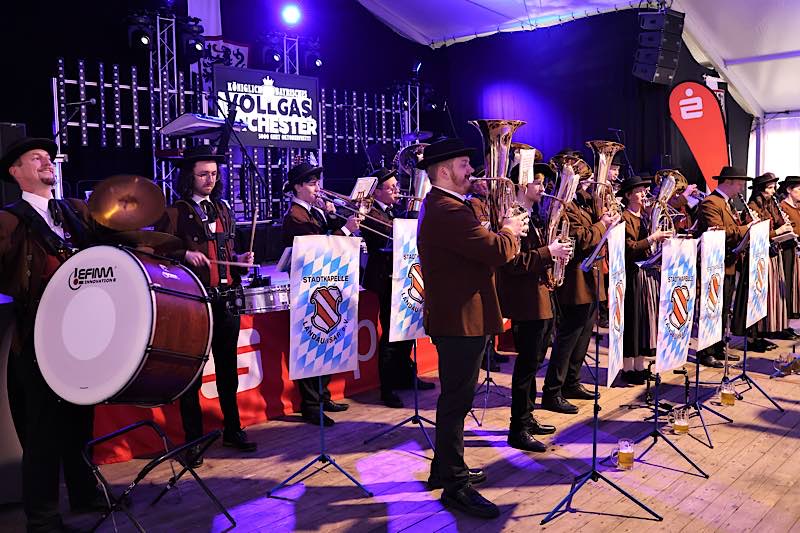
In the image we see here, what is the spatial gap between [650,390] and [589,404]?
0.67 metres

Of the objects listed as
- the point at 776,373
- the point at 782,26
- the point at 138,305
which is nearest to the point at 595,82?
the point at 782,26

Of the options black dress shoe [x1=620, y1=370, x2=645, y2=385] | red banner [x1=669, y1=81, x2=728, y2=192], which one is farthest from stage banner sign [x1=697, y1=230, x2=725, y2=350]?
red banner [x1=669, y1=81, x2=728, y2=192]

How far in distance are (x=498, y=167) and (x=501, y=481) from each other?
1811 mm

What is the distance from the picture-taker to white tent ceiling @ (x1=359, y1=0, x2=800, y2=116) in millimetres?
12109

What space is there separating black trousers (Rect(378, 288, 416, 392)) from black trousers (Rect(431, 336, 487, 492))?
1.98m

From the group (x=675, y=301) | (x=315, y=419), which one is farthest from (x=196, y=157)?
(x=675, y=301)

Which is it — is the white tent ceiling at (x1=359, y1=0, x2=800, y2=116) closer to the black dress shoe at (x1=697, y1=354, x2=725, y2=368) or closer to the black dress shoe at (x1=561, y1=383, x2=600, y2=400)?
the black dress shoe at (x1=697, y1=354, x2=725, y2=368)

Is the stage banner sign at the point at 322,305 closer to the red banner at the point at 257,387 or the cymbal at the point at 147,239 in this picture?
the cymbal at the point at 147,239

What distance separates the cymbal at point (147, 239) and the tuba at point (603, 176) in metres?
2.97

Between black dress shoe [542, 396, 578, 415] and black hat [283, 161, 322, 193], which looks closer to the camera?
black hat [283, 161, 322, 193]

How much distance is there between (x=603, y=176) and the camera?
17.1ft

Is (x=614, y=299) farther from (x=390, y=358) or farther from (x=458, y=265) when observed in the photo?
(x=390, y=358)

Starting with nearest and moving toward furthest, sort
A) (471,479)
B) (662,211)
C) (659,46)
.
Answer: (471,479) → (662,211) → (659,46)

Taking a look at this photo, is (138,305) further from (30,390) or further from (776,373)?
(776,373)
